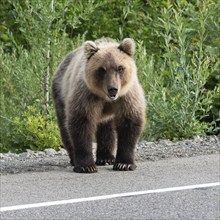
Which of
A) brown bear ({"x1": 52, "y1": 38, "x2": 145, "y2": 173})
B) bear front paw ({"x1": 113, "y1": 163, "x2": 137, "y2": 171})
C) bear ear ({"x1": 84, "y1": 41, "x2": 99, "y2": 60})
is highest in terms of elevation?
bear ear ({"x1": 84, "y1": 41, "x2": 99, "y2": 60})

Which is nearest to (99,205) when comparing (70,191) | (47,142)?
(70,191)

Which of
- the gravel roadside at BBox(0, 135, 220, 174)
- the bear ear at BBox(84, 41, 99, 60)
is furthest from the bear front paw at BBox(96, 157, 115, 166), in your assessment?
the bear ear at BBox(84, 41, 99, 60)

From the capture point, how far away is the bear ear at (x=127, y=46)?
7.91m

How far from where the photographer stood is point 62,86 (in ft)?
28.4

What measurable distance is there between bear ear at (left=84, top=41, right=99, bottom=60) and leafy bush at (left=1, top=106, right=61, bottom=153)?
89.3 inches

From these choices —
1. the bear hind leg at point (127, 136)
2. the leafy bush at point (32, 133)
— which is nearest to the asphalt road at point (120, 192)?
the bear hind leg at point (127, 136)

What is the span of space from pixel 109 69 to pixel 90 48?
0.93 ft

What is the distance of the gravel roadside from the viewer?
792cm

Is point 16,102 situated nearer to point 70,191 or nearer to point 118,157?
point 118,157

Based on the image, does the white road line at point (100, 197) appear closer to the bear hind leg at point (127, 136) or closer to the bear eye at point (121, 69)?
the bear hind leg at point (127, 136)

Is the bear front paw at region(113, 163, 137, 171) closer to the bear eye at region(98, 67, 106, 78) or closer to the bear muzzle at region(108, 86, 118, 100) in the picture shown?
the bear muzzle at region(108, 86, 118, 100)

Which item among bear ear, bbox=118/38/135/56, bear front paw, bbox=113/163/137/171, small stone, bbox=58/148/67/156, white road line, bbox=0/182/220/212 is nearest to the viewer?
white road line, bbox=0/182/220/212

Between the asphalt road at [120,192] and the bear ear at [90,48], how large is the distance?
1.14 meters

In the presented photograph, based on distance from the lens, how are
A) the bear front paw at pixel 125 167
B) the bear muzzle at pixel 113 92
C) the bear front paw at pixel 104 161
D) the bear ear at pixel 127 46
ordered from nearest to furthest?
the bear muzzle at pixel 113 92 → the bear front paw at pixel 125 167 → the bear ear at pixel 127 46 → the bear front paw at pixel 104 161
